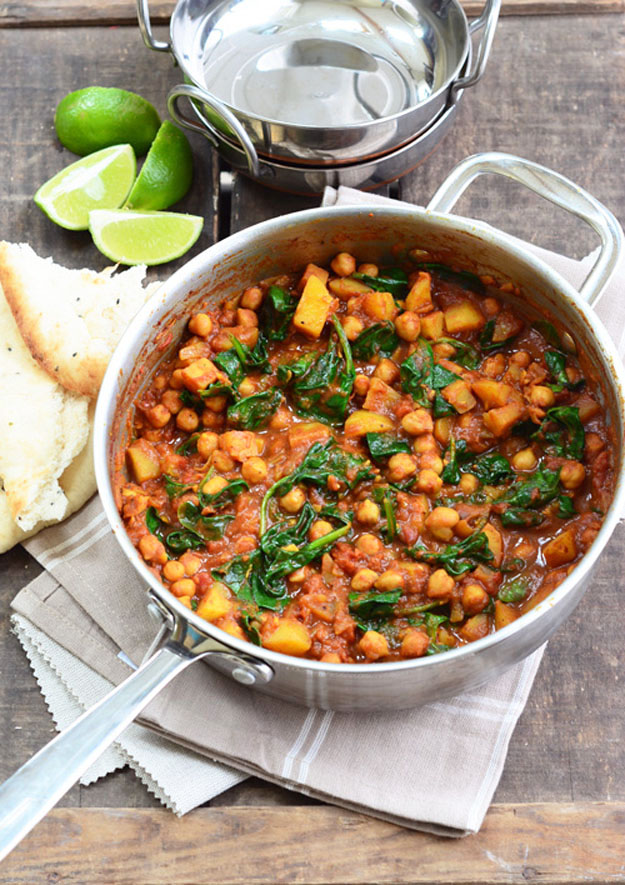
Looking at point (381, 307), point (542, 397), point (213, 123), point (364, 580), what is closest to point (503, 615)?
point (364, 580)

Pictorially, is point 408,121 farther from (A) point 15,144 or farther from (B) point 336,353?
(A) point 15,144

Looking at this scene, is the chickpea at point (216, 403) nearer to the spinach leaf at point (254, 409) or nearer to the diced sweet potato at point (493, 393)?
the spinach leaf at point (254, 409)

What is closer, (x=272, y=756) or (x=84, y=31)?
(x=272, y=756)

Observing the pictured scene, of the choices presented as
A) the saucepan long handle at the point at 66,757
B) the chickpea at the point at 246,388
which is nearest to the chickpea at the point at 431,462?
the chickpea at the point at 246,388

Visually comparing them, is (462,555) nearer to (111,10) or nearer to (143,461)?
(143,461)

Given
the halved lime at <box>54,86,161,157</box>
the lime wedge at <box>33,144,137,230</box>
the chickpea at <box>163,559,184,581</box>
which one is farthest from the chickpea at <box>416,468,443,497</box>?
the halved lime at <box>54,86,161,157</box>

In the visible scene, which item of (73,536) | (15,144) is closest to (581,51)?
(15,144)

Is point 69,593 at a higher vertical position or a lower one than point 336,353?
lower

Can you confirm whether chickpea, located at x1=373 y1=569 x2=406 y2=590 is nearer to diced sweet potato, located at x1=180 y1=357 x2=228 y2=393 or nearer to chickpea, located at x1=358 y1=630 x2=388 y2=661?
chickpea, located at x1=358 y1=630 x2=388 y2=661
